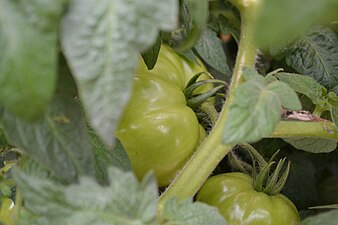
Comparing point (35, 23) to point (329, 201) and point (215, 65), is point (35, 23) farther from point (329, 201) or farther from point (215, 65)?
point (329, 201)

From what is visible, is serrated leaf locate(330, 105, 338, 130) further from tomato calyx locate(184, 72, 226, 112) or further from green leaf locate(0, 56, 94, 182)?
green leaf locate(0, 56, 94, 182)

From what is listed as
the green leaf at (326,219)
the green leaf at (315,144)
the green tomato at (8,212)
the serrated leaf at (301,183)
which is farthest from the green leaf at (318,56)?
the green tomato at (8,212)

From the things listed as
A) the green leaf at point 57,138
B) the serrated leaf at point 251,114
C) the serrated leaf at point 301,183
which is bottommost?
the serrated leaf at point 301,183

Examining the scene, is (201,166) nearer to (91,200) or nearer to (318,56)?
(91,200)

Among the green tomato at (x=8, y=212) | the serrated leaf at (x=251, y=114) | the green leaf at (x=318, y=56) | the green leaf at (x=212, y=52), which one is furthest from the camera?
the green leaf at (x=212, y=52)

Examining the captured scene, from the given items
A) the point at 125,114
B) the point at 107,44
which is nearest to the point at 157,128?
the point at 125,114

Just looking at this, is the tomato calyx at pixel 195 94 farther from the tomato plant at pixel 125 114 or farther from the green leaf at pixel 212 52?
the green leaf at pixel 212 52

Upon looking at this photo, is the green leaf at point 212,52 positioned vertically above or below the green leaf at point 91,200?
below

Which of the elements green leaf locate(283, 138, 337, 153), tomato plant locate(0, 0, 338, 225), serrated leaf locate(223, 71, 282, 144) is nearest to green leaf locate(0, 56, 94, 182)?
tomato plant locate(0, 0, 338, 225)
